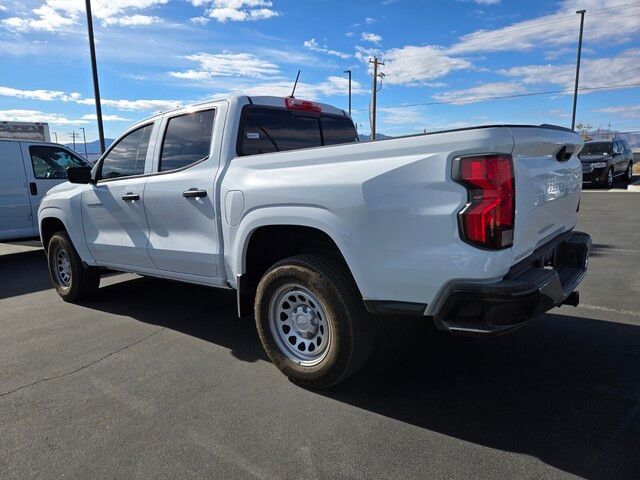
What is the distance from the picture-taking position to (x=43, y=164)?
921 centimetres

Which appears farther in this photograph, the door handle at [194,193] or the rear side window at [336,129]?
the rear side window at [336,129]

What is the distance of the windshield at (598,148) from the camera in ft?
60.3

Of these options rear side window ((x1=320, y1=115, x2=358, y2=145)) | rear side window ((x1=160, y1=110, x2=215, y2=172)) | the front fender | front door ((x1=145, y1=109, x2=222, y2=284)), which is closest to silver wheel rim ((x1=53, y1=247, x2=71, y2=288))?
the front fender

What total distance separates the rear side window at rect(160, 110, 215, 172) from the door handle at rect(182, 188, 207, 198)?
0.95 feet

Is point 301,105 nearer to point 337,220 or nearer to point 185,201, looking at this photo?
point 185,201

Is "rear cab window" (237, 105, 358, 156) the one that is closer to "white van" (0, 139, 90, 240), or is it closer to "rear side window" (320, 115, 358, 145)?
"rear side window" (320, 115, 358, 145)

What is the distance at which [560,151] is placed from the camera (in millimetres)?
3131

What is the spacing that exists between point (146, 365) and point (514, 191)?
298 centimetres

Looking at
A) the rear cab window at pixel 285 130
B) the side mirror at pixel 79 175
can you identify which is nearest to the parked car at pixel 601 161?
the rear cab window at pixel 285 130

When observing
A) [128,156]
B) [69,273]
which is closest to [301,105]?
[128,156]

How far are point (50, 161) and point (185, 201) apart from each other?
274 inches

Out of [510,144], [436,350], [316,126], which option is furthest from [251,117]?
[436,350]

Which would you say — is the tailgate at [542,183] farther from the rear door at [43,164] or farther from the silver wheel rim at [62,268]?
the rear door at [43,164]

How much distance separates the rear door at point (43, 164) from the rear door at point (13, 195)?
91 mm
